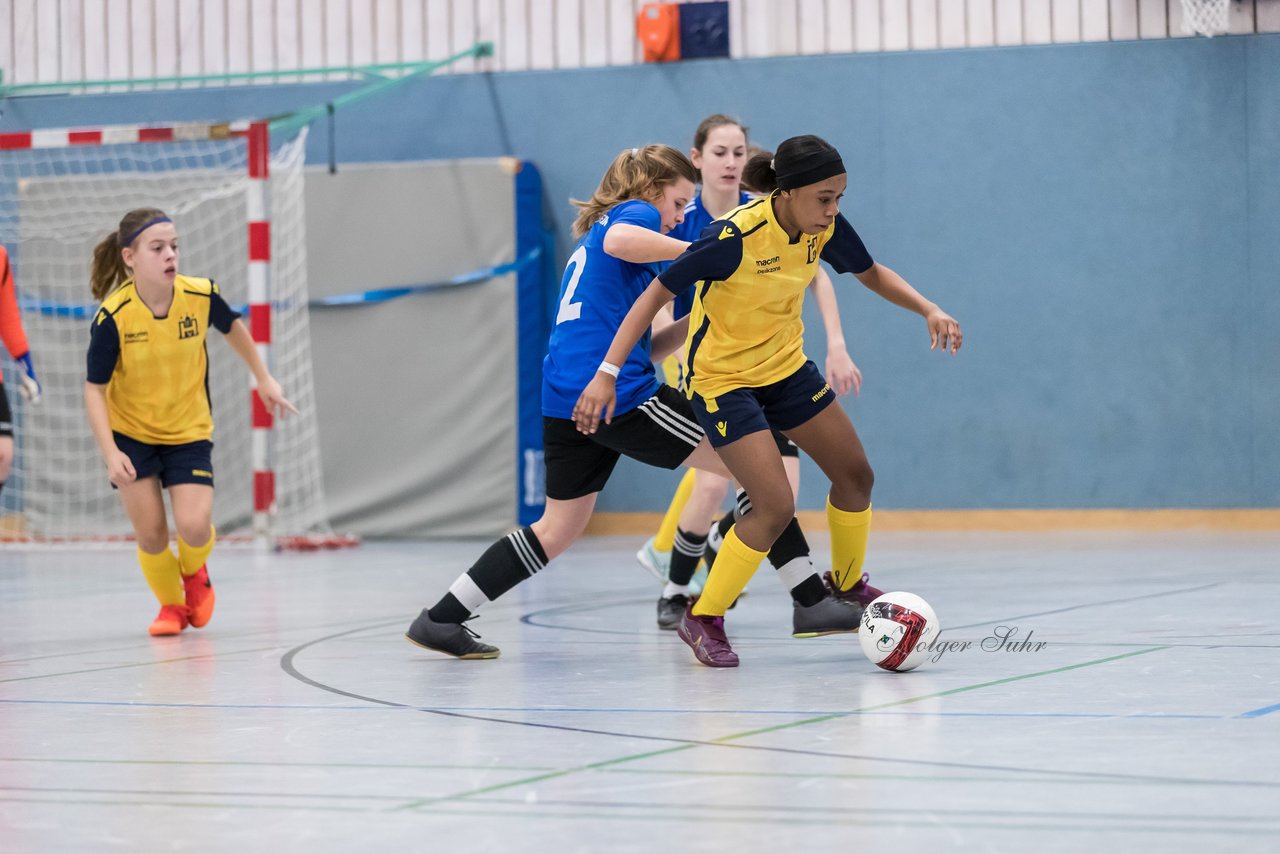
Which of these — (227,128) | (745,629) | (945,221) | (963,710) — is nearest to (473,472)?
(227,128)

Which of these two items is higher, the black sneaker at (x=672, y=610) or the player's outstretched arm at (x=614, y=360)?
the player's outstretched arm at (x=614, y=360)

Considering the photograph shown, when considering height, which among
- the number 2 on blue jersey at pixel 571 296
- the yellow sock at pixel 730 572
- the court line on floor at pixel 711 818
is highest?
the number 2 on blue jersey at pixel 571 296

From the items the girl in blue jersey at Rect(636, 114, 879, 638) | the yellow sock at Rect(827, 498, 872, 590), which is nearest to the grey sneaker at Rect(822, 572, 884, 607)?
the yellow sock at Rect(827, 498, 872, 590)

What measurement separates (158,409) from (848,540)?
8.94 feet

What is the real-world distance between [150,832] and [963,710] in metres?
1.96

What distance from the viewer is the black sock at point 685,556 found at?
6.29 meters

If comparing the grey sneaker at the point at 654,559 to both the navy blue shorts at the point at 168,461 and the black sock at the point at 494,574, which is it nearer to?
the navy blue shorts at the point at 168,461

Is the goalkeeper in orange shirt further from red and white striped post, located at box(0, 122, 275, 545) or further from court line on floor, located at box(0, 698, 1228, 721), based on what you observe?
red and white striped post, located at box(0, 122, 275, 545)

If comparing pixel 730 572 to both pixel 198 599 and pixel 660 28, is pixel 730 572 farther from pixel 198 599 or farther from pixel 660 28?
pixel 660 28

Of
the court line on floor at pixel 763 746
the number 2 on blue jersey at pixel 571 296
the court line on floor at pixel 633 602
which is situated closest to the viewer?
the court line on floor at pixel 763 746

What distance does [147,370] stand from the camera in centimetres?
636

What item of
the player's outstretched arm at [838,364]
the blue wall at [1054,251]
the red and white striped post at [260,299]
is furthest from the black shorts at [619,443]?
the blue wall at [1054,251]

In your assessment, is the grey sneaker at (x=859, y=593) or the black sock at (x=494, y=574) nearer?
the black sock at (x=494, y=574)

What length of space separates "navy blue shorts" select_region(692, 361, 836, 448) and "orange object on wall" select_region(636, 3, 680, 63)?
745 centimetres
